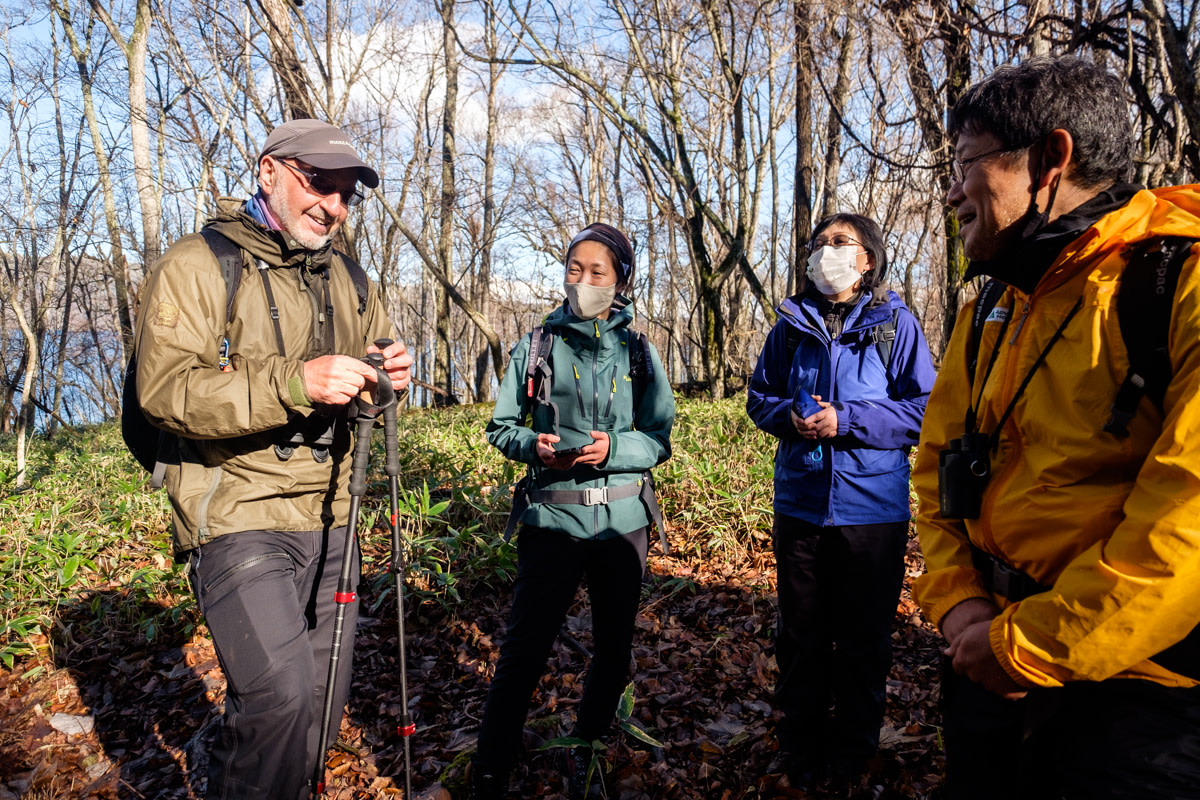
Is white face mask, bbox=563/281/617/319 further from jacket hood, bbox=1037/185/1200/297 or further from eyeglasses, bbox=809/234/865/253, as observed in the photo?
jacket hood, bbox=1037/185/1200/297

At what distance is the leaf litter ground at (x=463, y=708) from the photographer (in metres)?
3.14

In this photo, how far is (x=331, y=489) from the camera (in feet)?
8.29

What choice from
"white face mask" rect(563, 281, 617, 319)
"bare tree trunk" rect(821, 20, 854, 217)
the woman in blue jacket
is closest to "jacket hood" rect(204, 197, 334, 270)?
"white face mask" rect(563, 281, 617, 319)

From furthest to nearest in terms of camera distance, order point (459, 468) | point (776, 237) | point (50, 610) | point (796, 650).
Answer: point (776, 237) < point (459, 468) < point (50, 610) < point (796, 650)

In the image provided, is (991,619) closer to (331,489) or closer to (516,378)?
(516,378)

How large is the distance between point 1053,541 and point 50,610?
18.9 ft

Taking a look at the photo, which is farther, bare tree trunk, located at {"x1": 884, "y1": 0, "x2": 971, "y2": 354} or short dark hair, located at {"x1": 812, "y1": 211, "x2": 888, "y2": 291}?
bare tree trunk, located at {"x1": 884, "y1": 0, "x2": 971, "y2": 354}

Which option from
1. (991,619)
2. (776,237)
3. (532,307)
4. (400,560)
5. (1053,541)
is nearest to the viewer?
(1053,541)

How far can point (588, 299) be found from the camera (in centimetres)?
293

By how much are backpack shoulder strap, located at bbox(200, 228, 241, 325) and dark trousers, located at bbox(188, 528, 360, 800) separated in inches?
31.5

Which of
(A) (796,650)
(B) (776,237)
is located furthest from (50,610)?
(B) (776,237)

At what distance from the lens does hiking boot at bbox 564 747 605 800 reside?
2.95 m

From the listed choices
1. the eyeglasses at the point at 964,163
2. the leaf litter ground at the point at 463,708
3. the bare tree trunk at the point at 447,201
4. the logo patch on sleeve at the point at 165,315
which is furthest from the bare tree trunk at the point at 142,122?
the eyeglasses at the point at 964,163

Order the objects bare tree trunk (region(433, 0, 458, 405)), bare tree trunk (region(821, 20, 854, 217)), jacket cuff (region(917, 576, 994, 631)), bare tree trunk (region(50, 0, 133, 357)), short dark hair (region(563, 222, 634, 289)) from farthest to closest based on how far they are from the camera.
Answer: bare tree trunk (region(433, 0, 458, 405)), bare tree trunk (region(50, 0, 133, 357)), bare tree trunk (region(821, 20, 854, 217)), short dark hair (region(563, 222, 634, 289)), jacket cuff (region(917, 576, 994, 631))
